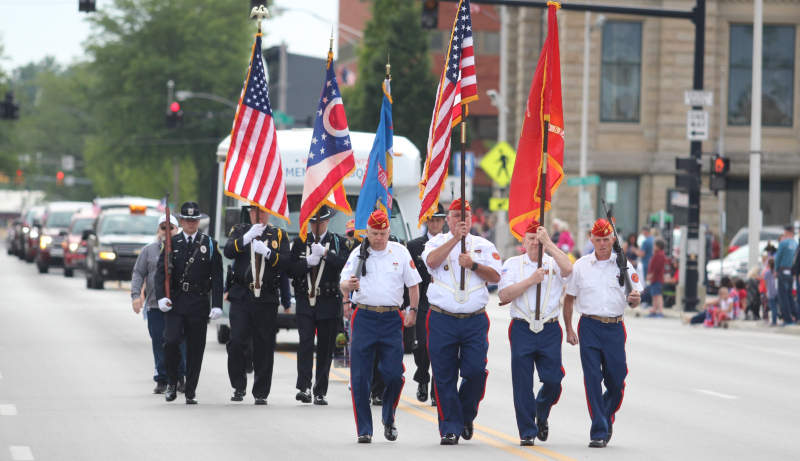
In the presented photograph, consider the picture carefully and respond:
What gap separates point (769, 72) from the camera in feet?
148

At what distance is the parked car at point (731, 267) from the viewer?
32.8 m

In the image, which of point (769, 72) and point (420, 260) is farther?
point (769, 72)

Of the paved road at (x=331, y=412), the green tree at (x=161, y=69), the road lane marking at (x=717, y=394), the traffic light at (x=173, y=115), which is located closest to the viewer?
the paved road at (x=331, y=412)

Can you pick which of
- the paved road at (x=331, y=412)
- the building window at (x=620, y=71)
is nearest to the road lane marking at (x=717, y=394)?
the paved road at (x=331, y=412)

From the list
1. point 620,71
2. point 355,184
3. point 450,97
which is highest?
point 620,71

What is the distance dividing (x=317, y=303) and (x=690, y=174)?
15879 millimetres

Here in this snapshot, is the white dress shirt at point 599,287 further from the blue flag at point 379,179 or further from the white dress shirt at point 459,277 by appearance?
the blue flag at point 379,179

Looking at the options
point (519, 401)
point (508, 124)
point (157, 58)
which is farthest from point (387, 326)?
point (157, 58)

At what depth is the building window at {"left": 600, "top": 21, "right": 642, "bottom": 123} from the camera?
4447 centimetres

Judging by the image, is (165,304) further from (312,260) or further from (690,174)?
(690,174)

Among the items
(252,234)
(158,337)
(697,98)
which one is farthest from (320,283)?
(697,98)

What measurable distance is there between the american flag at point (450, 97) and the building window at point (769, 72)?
1401 inches

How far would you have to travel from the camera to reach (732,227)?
45781mm

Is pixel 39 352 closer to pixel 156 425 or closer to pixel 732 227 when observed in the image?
pixel 156 425
